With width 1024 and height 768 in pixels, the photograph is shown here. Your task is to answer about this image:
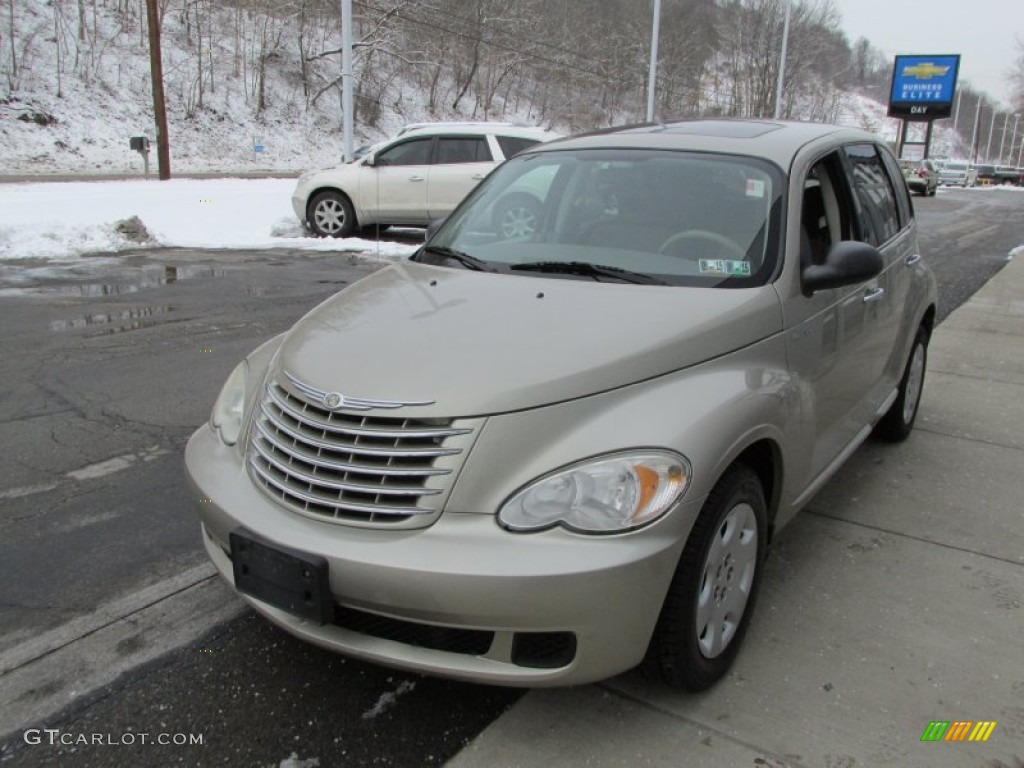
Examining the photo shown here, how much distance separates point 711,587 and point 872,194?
2596mm

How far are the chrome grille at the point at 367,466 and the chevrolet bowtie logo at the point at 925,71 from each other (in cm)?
5983

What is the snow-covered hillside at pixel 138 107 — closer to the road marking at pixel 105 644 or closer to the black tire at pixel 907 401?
the road marking at pixel 105 644

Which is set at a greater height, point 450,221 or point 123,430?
point 450,221

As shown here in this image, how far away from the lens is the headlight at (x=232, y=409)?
2848mm

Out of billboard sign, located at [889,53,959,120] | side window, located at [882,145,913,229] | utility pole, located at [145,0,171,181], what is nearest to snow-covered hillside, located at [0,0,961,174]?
utility pole, located at [145,0,171,181]

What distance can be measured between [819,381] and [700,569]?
119 centimetres

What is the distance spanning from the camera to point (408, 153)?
13.5 meters

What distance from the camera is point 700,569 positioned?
2373 millimetres

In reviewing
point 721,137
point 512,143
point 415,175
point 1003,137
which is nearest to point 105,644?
point 721,137

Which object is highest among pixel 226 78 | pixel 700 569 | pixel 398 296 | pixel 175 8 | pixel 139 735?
pixel 175 8

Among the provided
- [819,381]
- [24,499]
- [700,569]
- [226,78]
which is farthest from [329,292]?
[226,78]

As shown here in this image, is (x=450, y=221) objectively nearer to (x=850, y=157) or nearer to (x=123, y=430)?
(x=850, y=157)

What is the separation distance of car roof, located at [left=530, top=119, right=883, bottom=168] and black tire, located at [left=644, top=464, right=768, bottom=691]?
4.88ft

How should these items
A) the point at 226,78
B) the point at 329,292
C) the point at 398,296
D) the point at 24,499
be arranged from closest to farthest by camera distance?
the point at 398,296 → the point at 24,499 → the point at 329,292 → the point at 226,78
